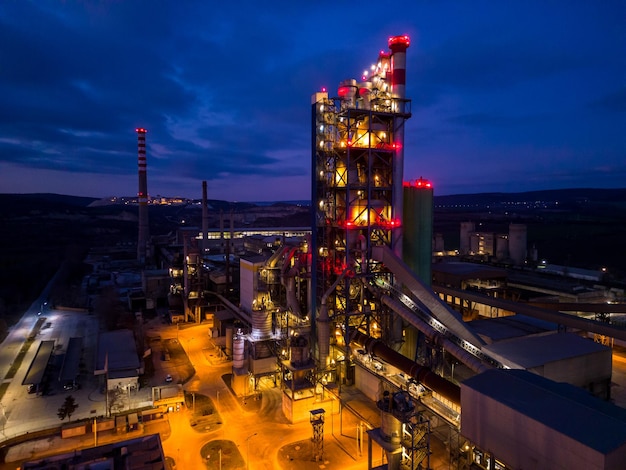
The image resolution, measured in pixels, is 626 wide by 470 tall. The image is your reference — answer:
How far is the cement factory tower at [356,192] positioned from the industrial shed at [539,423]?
1120cm

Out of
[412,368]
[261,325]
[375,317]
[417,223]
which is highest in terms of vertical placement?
[417,223]

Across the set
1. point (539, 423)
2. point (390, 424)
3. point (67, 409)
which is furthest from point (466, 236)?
point (67, 409)

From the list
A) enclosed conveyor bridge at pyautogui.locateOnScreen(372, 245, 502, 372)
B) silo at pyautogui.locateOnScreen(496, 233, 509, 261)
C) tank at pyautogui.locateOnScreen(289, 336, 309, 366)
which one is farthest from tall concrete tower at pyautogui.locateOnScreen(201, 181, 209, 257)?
enclosed conveyor bridge at pyautogui.locateOnScreen(372, 245, 502, 372)

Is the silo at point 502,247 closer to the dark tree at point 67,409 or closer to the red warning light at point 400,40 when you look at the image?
the red warning light at point 400,40

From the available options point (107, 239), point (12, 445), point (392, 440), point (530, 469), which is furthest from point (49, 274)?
point (530, 469)

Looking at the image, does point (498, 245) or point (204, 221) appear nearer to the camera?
point (498, 245)

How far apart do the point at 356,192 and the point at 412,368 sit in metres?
11.4

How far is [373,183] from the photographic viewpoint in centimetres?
2728

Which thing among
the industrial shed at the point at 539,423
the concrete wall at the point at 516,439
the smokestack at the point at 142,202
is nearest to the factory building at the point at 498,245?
the industrial shed at the point at 539,423

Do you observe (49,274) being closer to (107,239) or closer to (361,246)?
(107,239)

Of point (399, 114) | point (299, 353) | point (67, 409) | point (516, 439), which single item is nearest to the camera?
point (516, 439)

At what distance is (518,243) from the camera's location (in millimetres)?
53562

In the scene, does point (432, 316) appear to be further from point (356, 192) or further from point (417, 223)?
point (356, 192)

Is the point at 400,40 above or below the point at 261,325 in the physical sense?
above
